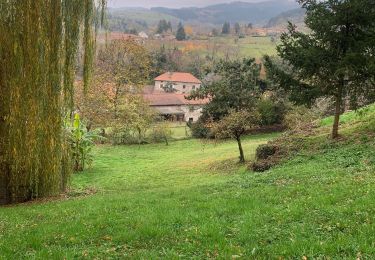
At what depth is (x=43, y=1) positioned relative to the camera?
9312mm

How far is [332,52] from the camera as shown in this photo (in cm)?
1831

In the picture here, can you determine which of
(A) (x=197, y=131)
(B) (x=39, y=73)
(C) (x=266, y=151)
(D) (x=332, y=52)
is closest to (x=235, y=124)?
(C) (x=266, y=151)

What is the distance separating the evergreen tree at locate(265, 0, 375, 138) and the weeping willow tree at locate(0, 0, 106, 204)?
10.9 meters

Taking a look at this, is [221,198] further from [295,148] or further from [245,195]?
[295,148]

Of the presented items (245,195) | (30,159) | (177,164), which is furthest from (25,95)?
(177,164)

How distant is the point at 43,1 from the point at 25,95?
220 cm

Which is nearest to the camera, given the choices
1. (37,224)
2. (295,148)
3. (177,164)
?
(37,224)

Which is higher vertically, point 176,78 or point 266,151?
point 266,151

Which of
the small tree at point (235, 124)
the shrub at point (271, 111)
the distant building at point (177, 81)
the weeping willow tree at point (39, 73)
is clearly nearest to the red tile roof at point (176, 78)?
the distant building at point (177, 81)

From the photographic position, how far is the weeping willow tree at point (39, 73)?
9.22 metres

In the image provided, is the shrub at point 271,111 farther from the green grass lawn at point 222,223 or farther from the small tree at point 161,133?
the green grass lawn at point 222,223

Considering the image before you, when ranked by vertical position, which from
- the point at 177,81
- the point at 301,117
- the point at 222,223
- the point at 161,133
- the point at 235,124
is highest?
the point at 222,223

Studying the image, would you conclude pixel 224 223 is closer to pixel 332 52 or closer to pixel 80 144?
pixel 332 52

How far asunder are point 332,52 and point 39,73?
44.5 feet
